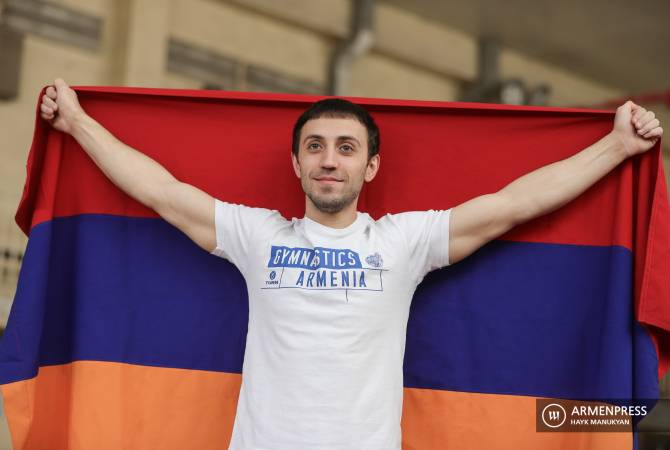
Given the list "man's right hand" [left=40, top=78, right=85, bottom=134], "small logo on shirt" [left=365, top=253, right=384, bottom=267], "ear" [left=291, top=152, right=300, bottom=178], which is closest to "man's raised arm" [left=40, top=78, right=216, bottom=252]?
"man's right hand" [left=40, top=78, right=85, bottom=134]

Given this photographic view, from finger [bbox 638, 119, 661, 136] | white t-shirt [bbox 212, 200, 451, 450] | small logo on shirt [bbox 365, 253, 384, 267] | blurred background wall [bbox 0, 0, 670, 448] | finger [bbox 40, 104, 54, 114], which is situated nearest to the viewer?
white t-shirt [bbox 212, 200, 451, 450]

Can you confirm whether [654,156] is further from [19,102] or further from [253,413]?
[19,102]

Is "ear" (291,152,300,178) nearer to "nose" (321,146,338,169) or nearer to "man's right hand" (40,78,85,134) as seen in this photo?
"nose" (321,146,338,169)

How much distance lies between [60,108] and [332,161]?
839 millimetres

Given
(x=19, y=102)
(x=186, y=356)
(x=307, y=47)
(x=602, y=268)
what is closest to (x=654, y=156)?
(x=602, y=268)

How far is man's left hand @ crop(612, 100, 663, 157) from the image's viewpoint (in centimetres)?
214

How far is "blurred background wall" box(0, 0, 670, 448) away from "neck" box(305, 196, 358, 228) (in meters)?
4.10

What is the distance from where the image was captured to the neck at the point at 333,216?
210 centimetres

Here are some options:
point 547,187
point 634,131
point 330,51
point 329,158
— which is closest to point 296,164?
point 329,158

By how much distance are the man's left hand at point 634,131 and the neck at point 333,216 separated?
749 mm

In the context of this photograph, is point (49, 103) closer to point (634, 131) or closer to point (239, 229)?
point (239, 229)

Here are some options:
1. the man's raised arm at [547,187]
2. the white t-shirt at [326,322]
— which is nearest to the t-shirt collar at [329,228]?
the white t-shirt at [326,322]

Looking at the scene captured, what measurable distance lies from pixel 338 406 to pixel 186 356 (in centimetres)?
61

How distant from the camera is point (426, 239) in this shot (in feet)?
6.86
